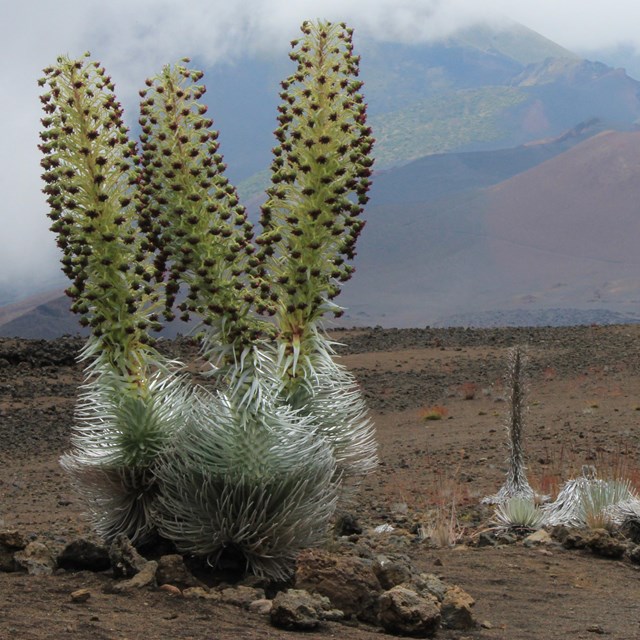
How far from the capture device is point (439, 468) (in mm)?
11898

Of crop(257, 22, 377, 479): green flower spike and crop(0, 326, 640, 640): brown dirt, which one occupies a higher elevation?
crop(257, 22, 377, 479): green flower spike

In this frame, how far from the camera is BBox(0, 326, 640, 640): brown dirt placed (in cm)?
470

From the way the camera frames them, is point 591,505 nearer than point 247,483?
No

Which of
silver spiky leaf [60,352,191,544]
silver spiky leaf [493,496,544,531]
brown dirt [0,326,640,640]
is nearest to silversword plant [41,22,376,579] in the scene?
silver spiky leaf [60,352,191,544]

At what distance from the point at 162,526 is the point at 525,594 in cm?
190

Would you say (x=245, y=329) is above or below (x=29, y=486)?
above

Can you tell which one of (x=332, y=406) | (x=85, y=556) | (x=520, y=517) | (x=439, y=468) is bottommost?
(x=439, y=468)

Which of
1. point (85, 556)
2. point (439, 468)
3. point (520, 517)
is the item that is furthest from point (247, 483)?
point (439, 468)

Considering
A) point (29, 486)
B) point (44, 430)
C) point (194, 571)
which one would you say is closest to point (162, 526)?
point (194, 571)

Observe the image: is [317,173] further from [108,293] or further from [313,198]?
[108,293]

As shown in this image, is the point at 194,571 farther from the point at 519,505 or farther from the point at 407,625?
the point at 519,505

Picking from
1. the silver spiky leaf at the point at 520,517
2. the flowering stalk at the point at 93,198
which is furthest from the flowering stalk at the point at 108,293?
the silver spiky leaf at the point at 520,517

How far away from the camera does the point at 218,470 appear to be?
17.0 ft

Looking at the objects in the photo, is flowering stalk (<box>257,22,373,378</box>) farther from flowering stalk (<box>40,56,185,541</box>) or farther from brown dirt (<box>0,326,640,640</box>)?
brown dirt (<box>0,326,640,640</box>)
